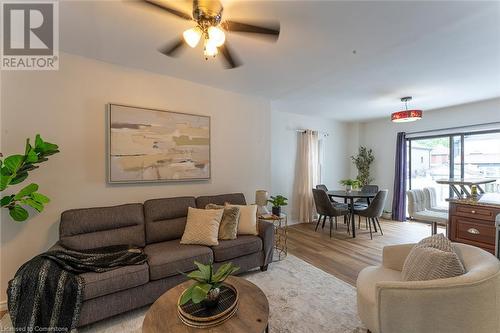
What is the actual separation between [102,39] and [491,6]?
323cm

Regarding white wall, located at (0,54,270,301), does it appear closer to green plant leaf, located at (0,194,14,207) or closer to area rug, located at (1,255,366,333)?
green plant leaf, located at (0,194,14,207)

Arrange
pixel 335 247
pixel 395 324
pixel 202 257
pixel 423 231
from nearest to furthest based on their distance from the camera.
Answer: pixel 395 324
pixel 202 257
pixel 335 247
pixel 423 231

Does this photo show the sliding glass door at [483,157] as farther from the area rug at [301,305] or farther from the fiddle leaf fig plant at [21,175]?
the fiddle leaf fig plant at [21,175]

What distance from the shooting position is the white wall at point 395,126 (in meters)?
4.13

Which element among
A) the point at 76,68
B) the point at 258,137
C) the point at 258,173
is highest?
the point at 76,68

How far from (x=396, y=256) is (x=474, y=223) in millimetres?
1567

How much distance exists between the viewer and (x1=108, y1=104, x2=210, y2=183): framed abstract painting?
258 cm

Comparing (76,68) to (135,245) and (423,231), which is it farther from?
(423,231)

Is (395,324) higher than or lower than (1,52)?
lower

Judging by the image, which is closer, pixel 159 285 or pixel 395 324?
pixel 395 324

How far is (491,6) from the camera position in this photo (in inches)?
66.3

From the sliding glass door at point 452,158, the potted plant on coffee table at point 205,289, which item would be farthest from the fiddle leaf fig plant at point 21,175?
the sliding glass door at point 452,158

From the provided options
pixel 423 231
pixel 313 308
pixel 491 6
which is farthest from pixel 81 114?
pixel 423 231

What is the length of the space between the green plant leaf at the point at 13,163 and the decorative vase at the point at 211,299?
5.99ft
